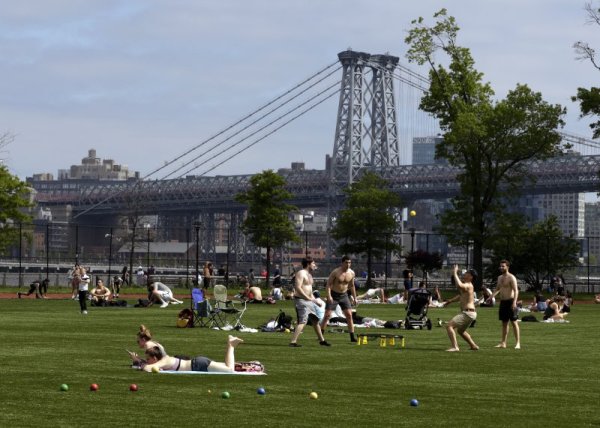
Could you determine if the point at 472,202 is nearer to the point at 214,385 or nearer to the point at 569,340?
the point at 569,340

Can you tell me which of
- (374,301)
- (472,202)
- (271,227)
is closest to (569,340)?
(374,301)

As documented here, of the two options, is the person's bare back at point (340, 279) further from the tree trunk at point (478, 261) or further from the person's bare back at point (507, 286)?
the tree trunk at point (478, 261)

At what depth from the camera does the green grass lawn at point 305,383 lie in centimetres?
1467

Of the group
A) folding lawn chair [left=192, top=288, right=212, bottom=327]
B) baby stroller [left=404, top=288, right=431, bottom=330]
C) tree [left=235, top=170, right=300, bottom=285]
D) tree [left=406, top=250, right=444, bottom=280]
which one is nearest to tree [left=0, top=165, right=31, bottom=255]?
tree [left=235, top=170, right=300, bottom=285]

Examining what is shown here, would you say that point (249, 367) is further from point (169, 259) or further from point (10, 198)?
point (169, 259)

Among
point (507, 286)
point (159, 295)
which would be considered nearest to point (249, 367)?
point (507, 286)

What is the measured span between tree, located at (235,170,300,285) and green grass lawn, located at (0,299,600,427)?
178ft

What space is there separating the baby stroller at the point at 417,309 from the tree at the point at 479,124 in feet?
117

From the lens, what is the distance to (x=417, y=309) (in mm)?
33719

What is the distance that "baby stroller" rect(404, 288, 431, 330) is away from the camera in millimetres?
33312

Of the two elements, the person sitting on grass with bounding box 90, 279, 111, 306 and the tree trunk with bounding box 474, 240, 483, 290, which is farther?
the tree trunk with bounding box 474, 240, 483, 290

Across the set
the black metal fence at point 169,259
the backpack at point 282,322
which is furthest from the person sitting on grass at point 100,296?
the black metal fence at point 169,259

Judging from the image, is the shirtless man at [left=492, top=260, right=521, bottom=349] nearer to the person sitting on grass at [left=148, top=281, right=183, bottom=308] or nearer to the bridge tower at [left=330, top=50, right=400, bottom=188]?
the person sitting on grass at [left=148, top=281, right=183, bottom=308]

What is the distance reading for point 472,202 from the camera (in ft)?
235
